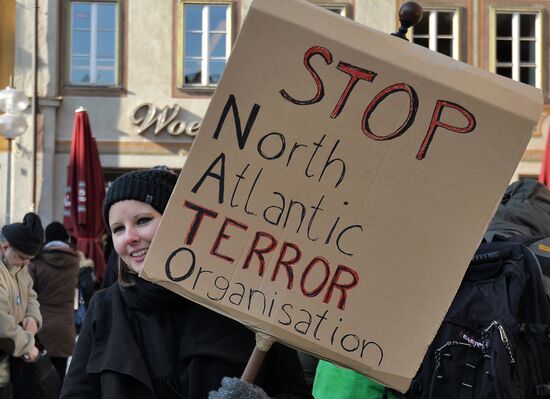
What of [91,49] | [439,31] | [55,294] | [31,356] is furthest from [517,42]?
[31,356]

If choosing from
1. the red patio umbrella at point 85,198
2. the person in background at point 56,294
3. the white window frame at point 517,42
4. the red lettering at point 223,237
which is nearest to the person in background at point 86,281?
the person in background at point 56,294

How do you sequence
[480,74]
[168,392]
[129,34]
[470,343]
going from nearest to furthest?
[480,74]
[168,392]
[470,343]
[129,34]

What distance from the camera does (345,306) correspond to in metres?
2.28

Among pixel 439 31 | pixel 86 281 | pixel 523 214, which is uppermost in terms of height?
pixel 523 214

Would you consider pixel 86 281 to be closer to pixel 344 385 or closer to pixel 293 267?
pixel 344 385

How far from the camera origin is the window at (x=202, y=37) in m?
16.4

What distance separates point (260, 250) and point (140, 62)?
1419cm

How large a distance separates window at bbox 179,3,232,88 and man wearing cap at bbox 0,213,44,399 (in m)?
10.7

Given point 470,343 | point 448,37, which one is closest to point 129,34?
point 448,37

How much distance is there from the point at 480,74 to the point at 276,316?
0.71m

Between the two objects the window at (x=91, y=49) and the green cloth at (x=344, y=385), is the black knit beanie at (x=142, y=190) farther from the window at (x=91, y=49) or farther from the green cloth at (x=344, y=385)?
the window at (x=91, y=49)

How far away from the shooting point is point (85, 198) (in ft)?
40.7

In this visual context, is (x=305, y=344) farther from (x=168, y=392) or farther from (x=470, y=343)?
(x=470, y=343)

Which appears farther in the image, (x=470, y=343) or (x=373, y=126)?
(x=470, y=343)
